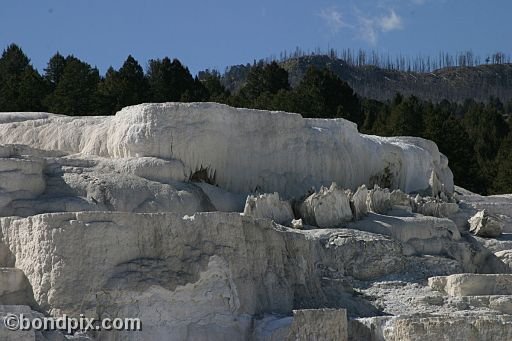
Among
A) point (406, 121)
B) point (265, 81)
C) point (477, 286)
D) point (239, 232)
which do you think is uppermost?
point (265, 81)

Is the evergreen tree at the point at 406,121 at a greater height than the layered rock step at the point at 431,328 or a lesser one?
greater

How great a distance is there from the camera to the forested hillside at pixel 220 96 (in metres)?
44.1

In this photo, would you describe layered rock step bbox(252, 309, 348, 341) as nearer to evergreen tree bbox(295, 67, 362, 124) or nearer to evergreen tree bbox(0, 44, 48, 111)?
evergreen tree bbox(0, 44, 48, 111)

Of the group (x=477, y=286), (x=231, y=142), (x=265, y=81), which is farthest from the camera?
(x=265, y=81)

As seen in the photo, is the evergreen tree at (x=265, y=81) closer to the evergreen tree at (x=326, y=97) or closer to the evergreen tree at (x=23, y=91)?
the evergreen tree at (x=326, y=97)

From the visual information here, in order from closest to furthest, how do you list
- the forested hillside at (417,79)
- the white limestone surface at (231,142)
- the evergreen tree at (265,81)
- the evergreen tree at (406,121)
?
the white limestone surface at (231,142)
the evergreen tree at (406,121)
the evergreen tree at (265,81)
the forested hillside at (417,79)

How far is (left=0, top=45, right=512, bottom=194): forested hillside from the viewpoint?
44.1 meters

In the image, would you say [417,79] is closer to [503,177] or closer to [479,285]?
[503,177]

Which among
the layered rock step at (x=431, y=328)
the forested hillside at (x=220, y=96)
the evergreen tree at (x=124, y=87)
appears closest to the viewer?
the layered rock step at (x=431, y=328)

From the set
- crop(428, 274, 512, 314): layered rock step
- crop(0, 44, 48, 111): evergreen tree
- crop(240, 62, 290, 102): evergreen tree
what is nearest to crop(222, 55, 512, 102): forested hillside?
crop(240, 62, 290, 102): evergreen tree

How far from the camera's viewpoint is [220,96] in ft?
162

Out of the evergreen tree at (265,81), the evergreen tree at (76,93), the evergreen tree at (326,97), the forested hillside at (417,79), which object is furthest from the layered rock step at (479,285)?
the forested hillside at (417,79)

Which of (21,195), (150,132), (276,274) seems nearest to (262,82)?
(150,132)

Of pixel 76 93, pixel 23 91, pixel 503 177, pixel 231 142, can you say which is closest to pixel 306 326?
pixel 231 142
